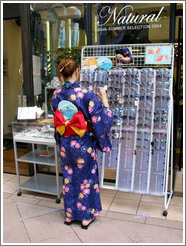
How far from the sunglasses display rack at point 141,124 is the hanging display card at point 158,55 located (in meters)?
0.02

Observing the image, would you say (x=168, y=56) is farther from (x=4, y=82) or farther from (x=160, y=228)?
(x=4, y=82)

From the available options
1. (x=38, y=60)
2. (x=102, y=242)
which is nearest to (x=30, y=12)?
(x=38, y=60)

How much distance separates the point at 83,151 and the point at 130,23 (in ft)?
5.92

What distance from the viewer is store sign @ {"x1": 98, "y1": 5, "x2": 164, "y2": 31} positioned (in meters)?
2.97

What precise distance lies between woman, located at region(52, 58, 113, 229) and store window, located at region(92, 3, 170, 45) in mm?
1061

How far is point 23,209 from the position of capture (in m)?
2.98

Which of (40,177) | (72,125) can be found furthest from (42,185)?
(72,125)

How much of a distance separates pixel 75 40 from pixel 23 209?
243 cm

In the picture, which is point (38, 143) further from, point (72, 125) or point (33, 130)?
point (72, 125)

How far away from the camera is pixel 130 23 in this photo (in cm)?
309

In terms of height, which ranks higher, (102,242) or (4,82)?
(4,82)

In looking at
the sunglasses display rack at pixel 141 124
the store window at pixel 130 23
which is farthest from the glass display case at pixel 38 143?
the store window at pixel 130 23

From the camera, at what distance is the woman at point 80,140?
2.36 m

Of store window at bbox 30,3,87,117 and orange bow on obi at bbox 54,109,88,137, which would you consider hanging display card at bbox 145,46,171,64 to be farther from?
orange bow on obi at bbox 54,109,88,137
